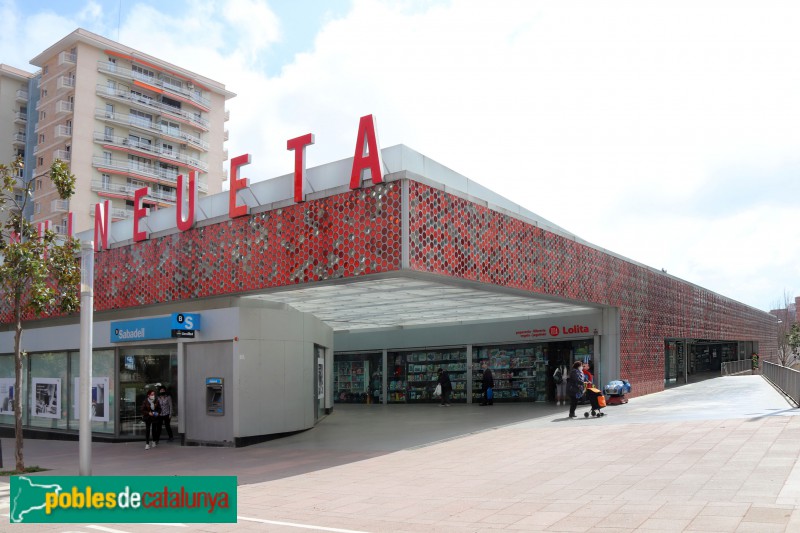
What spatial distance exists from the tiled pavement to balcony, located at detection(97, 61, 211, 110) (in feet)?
168

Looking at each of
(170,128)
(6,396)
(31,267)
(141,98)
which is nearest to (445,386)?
(31,267)

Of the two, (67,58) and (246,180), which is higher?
(67,58)

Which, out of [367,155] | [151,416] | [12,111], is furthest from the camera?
[12,111]

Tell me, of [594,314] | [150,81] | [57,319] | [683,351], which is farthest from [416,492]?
[150,81]

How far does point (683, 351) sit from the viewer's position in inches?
1567

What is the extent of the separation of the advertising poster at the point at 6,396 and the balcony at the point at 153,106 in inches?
1692

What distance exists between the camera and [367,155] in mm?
14812

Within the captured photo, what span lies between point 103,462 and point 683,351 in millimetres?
32975

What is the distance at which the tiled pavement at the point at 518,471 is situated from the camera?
322 inches

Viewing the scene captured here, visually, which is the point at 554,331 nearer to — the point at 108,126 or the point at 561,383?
the point at 561,383

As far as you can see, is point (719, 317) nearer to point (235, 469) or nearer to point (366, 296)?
point (366, 296)

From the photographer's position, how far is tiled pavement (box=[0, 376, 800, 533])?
817 cm

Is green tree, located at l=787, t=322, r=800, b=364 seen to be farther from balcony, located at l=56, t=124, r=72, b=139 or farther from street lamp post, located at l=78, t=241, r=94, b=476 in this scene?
street lamp post, located at l=78, t=241, r=94, b=476

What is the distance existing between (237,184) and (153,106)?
Result: 2136 inches
